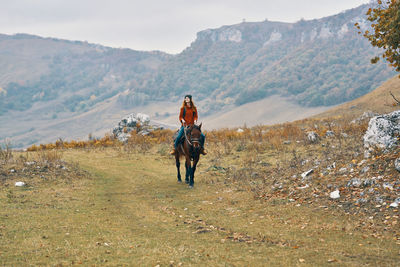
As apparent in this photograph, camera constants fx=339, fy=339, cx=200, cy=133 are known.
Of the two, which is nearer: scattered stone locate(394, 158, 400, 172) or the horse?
scattered stone locate(394, 158, 400, 172)

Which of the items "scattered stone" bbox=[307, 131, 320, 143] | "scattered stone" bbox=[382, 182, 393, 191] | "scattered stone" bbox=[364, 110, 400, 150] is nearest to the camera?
"scattered stone" bbox=[382, 182, 393, 191]

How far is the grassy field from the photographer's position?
5.66 metres

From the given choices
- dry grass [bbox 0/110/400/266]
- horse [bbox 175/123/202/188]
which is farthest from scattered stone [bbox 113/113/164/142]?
horse [bbox 175/123/202/188]

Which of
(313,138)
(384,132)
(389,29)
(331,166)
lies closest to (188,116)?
(331,166)

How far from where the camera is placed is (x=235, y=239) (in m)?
6.95

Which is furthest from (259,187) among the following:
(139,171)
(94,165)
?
(94,165)

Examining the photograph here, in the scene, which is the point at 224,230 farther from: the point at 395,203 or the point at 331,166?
the point at 331,166

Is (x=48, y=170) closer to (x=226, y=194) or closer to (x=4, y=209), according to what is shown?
(x=4, y=209)

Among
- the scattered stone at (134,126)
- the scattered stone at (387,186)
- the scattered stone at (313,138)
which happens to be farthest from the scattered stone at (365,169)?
the scattered stone at (134,126)

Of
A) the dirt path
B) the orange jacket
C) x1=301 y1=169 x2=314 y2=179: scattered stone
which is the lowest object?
the dirt path

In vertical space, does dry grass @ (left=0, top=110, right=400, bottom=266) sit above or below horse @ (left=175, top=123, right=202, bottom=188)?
below

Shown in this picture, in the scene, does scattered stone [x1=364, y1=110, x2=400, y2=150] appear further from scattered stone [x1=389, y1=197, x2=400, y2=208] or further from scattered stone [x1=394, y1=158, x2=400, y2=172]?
scattered stone [x1=389, y1=197, x2=400, y2=208]

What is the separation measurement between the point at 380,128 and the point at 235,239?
24.2ft

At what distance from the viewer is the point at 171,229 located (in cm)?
791
